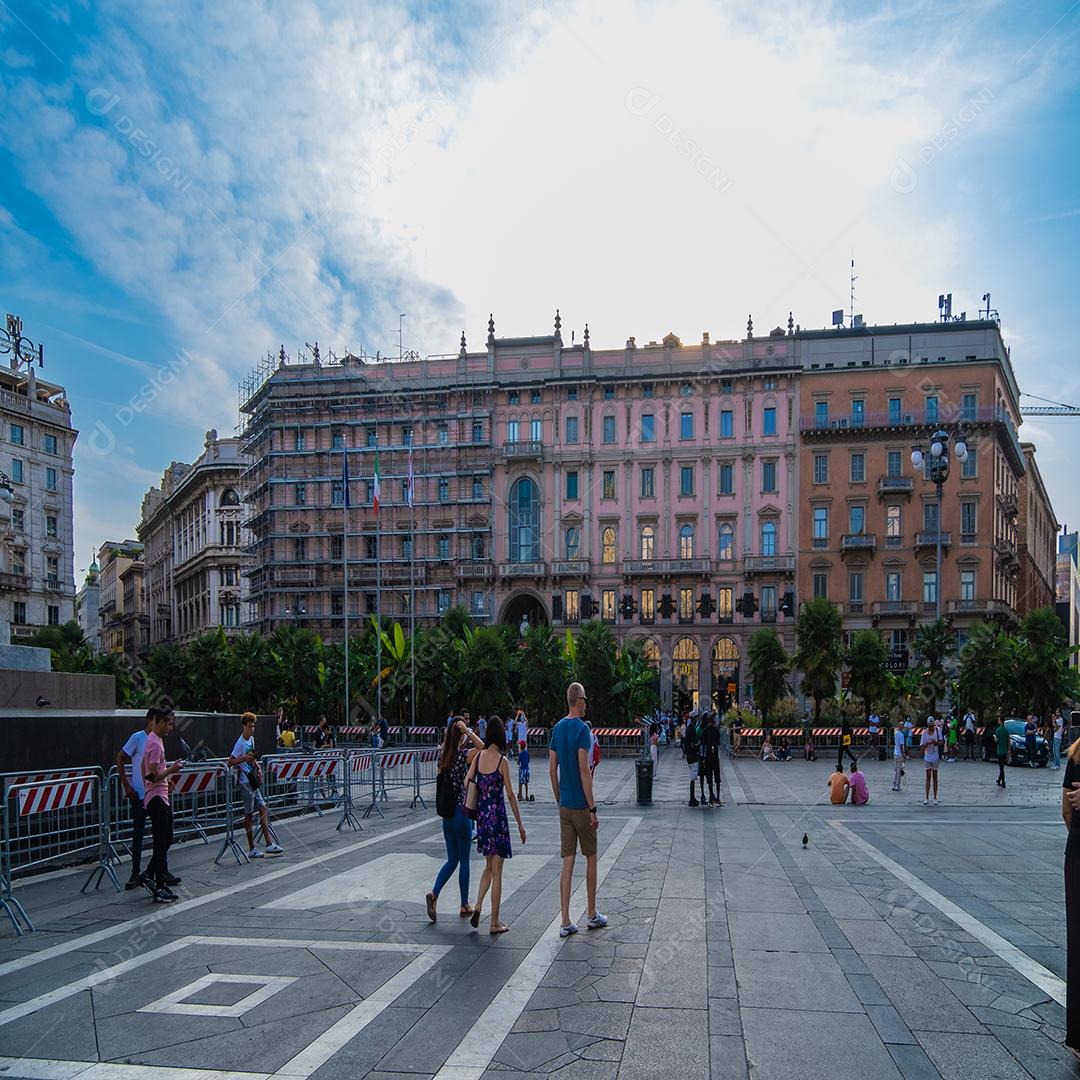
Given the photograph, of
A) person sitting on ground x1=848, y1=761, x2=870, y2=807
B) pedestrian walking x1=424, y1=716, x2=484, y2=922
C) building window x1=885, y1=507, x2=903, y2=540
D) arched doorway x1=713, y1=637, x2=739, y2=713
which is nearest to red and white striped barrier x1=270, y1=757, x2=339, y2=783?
pedestrian walking x1=424, y1=716, x2=484, y2=922

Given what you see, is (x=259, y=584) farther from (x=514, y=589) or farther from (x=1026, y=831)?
(x=1026, y=831)

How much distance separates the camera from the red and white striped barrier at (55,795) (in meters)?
9.85

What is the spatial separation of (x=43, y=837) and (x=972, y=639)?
115 feet

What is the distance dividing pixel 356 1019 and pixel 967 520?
57942mm

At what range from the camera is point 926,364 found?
57719 mm

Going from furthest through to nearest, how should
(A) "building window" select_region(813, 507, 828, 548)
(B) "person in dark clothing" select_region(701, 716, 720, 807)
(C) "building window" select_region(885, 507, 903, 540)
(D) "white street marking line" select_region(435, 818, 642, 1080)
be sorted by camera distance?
(A) "building window" select_region(813, 507, 828, 548)
(C) "building window" select_region(885, 507, 903, 540)
(B) "person in dark clothing" select_region(701, 716, 720, 807)
(D) "white street marking line" select_region(435, 818, 642, 1080)

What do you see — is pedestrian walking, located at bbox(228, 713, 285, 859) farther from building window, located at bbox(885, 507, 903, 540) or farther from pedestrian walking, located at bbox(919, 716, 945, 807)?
building window, located at bbox(885, 507, 903, 540)

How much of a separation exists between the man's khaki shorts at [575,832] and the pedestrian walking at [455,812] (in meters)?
0.89

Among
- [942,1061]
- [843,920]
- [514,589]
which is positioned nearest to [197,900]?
[843,920]

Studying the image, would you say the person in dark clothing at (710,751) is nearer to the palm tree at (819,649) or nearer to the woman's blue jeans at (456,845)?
the woman's blue jeans at (456,845)

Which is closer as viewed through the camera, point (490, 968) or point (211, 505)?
point (490, 968)

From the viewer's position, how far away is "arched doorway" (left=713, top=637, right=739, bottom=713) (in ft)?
190

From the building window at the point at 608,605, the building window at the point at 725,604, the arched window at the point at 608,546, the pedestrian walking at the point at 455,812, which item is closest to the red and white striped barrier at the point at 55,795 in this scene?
the pedestrian walking at the point at 455,812

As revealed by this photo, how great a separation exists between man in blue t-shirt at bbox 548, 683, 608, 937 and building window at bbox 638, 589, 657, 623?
5196 cm
